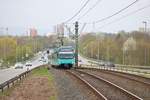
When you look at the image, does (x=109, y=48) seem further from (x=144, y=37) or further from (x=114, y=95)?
(x=114, y=95)

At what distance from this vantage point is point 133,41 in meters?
120

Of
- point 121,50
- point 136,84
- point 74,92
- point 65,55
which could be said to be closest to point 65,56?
point 65,55

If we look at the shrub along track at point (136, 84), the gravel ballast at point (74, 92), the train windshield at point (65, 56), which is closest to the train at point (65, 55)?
the train windshield at point (65, 56)

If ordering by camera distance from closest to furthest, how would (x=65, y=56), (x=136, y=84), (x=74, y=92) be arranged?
(x=74, y=92), (x=136, y=84), (x=65, y=56)

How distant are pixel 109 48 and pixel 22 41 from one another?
194 feet

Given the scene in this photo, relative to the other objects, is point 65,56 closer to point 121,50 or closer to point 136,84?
point 136,84

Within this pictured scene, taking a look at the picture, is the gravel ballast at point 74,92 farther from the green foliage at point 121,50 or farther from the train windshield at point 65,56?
the green foliage at point 121,50

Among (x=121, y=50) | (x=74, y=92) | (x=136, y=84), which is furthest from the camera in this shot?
(x=121, y=50)

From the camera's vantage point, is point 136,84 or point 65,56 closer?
point 136,84

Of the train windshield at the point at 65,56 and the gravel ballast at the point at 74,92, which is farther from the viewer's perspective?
the train windshield at the point at 65,56

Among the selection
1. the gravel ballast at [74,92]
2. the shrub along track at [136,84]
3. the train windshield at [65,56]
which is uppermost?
the train windshield at [65,56]

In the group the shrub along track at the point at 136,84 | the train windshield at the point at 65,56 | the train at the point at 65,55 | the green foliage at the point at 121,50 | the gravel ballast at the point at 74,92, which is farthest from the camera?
the green foliage at the point at 121,50

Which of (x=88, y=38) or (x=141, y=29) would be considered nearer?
(x=141, y=29)

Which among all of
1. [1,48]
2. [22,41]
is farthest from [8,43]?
[22,41]
